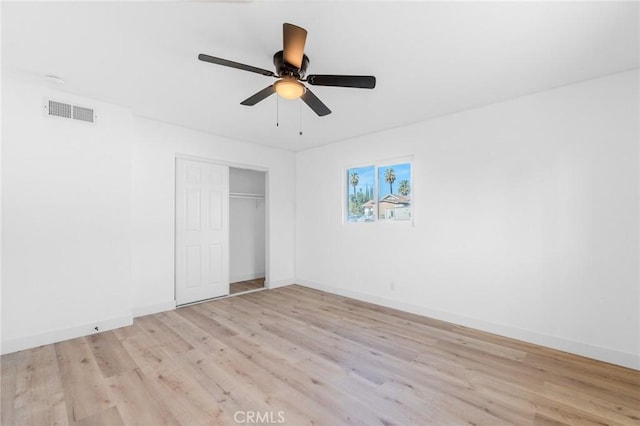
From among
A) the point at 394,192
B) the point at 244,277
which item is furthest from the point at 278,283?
the point at 394,192

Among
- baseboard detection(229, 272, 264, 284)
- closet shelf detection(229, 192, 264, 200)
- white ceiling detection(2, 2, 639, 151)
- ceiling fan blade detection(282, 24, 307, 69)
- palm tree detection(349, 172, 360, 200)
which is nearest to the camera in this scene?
ceiling fan blade detection(282, 24, 307, 69)

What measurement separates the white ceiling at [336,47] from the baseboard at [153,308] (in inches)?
105

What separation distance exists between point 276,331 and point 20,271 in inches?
106

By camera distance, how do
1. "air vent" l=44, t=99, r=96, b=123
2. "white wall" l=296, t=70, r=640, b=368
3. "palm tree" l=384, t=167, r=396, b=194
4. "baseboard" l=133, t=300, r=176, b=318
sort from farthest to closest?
"palm tree" l=384, t=167, r=396, b=194 < "baseboard" l=133, t=300, r=176, b=318 < "air vent" l=44, t=99, r=96, b=123 < "white wall" l=296, t=70, r=640, b=368

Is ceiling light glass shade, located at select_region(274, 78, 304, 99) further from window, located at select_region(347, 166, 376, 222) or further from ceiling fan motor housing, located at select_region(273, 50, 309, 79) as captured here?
window, located at select_region(347, 166, 376, 222)

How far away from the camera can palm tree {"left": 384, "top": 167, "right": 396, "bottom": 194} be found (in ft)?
14.3

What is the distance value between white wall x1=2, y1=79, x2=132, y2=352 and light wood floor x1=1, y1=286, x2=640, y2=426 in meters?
0.31

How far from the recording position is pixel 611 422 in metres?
1.87

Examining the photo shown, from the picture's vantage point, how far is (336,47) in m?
2.27

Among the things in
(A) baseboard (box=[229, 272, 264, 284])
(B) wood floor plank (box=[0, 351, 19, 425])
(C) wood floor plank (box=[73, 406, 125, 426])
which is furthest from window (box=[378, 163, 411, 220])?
(B) wood floor plank (box=[0, 351, 19, 425])

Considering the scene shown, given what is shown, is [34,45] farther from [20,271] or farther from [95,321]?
[95,321]

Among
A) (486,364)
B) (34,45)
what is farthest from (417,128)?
(34,45)

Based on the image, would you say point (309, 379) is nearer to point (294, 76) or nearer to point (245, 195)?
point (294, 76)

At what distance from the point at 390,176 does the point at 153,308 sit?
3958 mm
